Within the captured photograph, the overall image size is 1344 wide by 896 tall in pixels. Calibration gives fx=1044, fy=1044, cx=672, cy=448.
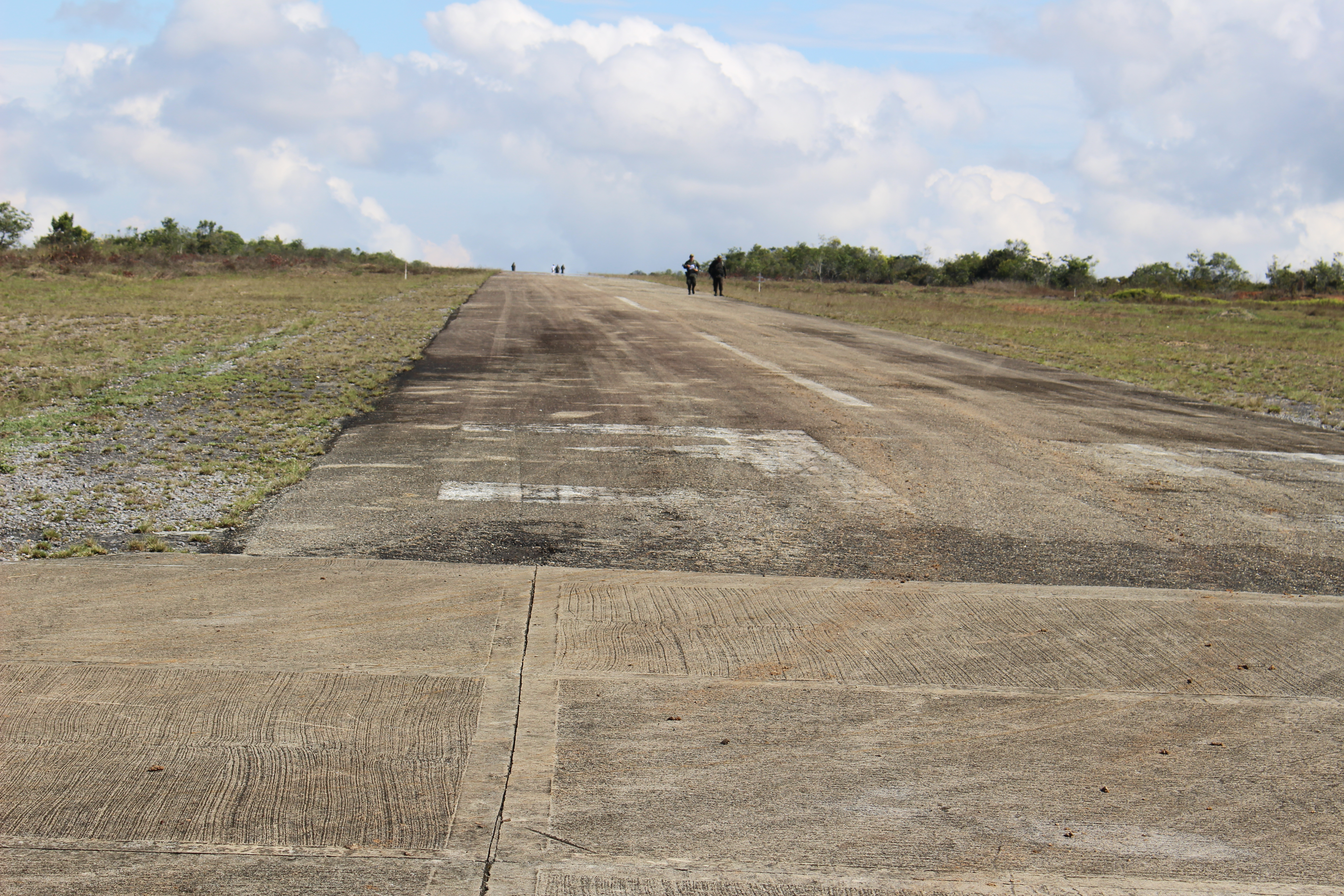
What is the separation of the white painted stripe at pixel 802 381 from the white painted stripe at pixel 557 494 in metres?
5.06

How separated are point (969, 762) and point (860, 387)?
10.6m

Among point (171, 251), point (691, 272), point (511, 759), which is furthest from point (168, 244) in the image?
point (511, 759)

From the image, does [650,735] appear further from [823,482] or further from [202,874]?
[823,482]

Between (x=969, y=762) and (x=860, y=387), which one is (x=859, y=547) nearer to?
(x=969, y=762)

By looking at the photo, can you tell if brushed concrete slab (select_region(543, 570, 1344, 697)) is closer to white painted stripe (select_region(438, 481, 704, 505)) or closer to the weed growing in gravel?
white painted stripe (select_region(438, 481, 704, 505))

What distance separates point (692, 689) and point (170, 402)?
8987 millimetres

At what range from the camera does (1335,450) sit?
11.0 meters

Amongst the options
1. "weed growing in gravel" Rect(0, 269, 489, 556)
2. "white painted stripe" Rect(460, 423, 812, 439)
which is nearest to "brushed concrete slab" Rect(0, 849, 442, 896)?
"weed growing in gravel" Rect(0, 269, 489, 556)

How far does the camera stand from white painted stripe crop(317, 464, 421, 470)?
27.4 feet

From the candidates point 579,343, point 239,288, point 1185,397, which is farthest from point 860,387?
point 239,288

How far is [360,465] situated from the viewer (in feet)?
27.7

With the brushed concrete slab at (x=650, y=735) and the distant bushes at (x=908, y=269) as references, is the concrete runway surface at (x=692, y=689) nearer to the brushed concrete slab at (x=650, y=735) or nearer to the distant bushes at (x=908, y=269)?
the brushed concrete slab at (x=650, y=735)

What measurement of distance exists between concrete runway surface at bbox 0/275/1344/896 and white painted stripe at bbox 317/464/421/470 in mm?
60

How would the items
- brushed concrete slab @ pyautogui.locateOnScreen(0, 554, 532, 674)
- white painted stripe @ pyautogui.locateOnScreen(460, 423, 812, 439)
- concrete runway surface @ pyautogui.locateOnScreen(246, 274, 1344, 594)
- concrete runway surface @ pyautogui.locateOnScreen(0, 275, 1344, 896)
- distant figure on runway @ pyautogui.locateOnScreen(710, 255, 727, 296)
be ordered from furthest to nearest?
distant figure on runway @ pyautogui.locateOnScreen(710, 255, 727, 296) < white painted stripe @ pyautogui.locateOnScreen(460, 423, 812, 439) < concrete runway surface @ pyautogui.locateOnScreen(246, 274, 1344, 594) < brushed concrete slab @ pyautogui.locateOnScreen(0, 554, 532, 674) < concrete runway surface @ pyautogui.locateOnScreen(0, 275, 1344, 896)
